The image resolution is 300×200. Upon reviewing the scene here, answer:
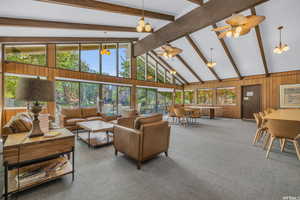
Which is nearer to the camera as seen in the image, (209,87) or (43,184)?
(43,184)

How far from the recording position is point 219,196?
1.68m

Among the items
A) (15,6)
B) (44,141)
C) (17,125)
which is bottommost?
(44,141)

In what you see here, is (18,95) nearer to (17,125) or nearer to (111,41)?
(17,125)

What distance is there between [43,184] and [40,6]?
3861mm

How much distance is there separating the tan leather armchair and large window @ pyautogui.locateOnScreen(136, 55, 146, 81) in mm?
6527

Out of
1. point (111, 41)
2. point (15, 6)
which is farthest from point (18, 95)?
point (111, 41)

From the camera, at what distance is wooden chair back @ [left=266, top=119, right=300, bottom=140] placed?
2469 millimetres

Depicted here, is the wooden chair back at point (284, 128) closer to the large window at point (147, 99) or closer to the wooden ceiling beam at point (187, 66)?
the wooden ceiling beam at point (187, 66)

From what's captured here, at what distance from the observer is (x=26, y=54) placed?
521 cm

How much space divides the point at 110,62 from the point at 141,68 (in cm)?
229

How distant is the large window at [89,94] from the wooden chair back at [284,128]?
666 centimetres

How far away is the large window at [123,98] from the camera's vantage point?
787 cm

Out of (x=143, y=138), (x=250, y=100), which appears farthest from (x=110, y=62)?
(x=250, y=100)

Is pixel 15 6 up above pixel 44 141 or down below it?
above
